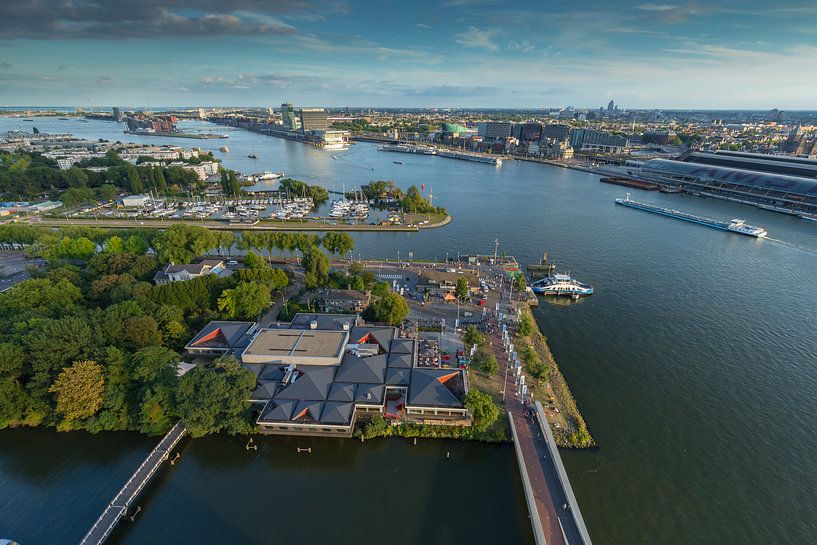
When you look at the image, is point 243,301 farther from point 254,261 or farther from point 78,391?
point 78,391

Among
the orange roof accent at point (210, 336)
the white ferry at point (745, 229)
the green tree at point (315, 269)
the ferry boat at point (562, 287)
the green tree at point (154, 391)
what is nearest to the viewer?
the green tree at point (154, 391)

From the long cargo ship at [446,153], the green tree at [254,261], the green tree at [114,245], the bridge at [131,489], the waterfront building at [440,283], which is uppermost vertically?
the long cargo ship at [446,153]

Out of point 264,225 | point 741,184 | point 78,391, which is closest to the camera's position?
point 78,391

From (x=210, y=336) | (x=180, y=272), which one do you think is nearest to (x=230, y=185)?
(x=180, y=272)

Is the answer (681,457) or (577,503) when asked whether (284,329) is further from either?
(681,457)

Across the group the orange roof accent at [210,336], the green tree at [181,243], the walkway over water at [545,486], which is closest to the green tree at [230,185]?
the green tree at [181,243]

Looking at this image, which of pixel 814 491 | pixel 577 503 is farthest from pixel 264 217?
pixel 814 491

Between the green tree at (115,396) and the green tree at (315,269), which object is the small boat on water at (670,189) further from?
the green tree at (115,396)

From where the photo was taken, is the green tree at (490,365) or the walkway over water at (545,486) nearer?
the walkway over water at (545,486)
